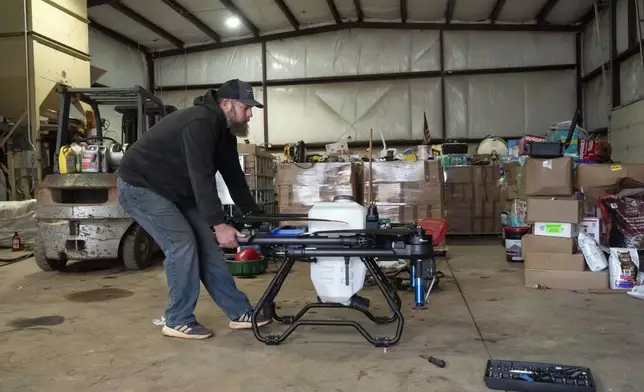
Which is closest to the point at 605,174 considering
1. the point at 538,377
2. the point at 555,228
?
the point at 555,228

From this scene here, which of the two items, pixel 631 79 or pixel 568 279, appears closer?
pixel 568 279

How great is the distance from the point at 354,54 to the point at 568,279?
731cm

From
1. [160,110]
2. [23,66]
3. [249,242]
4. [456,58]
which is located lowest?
[249,242]

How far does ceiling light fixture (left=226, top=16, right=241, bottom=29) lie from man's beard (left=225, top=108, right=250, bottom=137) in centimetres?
711

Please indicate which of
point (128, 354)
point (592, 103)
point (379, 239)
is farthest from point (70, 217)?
point (592, 103)

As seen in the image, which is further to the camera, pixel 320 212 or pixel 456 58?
pixel 456 58

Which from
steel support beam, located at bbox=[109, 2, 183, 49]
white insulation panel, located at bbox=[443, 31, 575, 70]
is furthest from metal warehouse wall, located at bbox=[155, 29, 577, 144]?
steel support beam, located at bbox=[109, 2, 183, 49]

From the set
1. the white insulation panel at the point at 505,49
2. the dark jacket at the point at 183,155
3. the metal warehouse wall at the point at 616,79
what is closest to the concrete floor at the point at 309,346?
the dark jacket at the point at 183,155

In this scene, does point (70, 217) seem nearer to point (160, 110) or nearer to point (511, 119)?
point (160, 110)

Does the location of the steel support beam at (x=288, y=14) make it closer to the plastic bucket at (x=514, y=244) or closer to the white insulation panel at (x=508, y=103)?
the white insulation panel at (x=508, y=103)

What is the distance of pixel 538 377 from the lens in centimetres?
208

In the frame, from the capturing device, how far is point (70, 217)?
475 cm

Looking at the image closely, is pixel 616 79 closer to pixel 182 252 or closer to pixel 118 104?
pixel 118 104

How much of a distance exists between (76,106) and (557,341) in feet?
21.0
